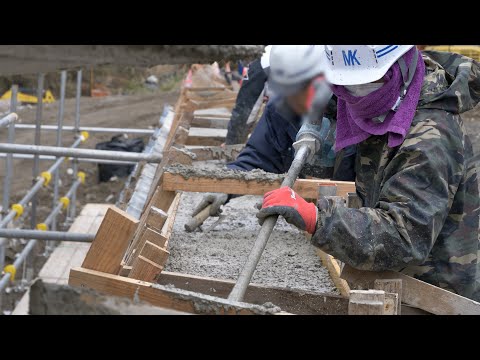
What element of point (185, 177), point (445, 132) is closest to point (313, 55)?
point (445, 132)

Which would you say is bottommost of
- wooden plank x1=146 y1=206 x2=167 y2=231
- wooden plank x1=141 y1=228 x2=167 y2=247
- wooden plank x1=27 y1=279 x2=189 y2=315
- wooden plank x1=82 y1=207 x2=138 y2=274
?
wooden plank x1=27 y1=279 x2=189 y2=315

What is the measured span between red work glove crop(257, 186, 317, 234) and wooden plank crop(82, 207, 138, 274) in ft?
2.23

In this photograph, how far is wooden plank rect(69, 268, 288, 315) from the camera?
2357 millimetres

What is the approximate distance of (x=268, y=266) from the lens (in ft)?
15.0

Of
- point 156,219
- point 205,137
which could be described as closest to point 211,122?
point 205,137

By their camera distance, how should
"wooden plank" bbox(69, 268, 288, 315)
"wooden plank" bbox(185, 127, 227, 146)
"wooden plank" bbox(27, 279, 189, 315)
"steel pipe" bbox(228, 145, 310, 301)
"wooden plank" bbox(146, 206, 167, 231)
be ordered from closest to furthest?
"wooden plank" bbox(27, 279, 189, 315)
"wooden plank" bbox(69, 268, 288, 315)
"steel pipe" bbox(228, 145, 310, 301)
"wooden plank" bbox(146, 206, 167, 231)
"wooden plank" bbox(185, 127, 227, 146)

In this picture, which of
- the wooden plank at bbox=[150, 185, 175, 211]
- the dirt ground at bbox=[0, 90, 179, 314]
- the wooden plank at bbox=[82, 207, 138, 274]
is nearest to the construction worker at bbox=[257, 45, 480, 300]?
the wooden plank at bbox=[82, 207, 138, 274]

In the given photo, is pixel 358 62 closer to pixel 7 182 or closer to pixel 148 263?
pixel 148 263

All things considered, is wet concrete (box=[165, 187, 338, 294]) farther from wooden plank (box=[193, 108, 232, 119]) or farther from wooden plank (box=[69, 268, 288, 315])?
wooden plank (box=[193, 108, 232, 119])

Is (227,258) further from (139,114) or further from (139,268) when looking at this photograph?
(139,114)

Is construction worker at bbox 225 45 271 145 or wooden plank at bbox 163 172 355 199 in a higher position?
construction worker at bbox 225 45 271 145

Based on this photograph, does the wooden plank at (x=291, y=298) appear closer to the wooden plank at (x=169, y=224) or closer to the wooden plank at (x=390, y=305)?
the wooden plank at (x=390, y=305)

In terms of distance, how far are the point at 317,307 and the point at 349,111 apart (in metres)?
0.92

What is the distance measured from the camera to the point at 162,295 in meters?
2.58
